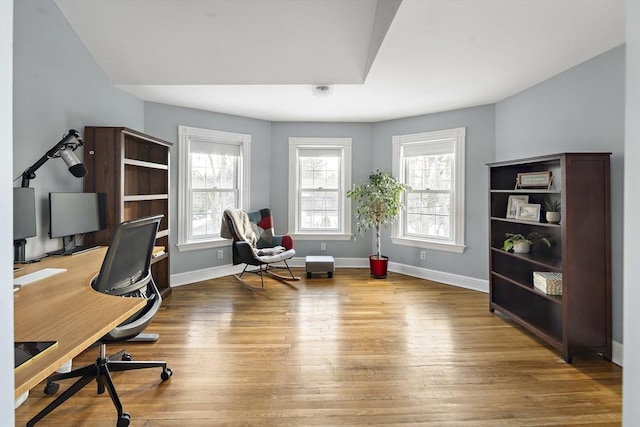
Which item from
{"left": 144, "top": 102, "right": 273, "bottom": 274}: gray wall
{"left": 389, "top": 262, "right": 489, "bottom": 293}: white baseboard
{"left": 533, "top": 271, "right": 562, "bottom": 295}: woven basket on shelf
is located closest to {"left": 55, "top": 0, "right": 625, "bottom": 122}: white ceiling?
{"left": 144, "top": 102, "right": 273, "bottom": 274}: gray wall

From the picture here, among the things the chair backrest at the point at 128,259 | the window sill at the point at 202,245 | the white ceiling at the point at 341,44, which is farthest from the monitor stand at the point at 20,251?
the window sill at the point at 202,245

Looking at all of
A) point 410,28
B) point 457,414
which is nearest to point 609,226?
point 457,414

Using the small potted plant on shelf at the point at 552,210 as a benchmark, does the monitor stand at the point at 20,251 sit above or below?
below

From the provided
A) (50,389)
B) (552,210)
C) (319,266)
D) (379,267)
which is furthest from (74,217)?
(552,210)

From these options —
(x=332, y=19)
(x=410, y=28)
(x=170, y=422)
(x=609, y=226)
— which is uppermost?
(x=332, y=19)

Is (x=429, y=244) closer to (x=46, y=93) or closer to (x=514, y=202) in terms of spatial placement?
(x=514, y=202)

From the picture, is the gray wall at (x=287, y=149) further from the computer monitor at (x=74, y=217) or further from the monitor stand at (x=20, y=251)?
the monitor stand at (x=20, y=251)

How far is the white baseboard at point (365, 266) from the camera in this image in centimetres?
441

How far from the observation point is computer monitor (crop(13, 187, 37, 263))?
7.27 feet

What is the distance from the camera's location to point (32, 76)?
100 inches

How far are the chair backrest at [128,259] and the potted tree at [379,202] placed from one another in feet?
10.6

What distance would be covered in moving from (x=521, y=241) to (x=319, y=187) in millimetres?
3052

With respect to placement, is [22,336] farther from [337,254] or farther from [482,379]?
[337,254]

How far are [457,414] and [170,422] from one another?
1599 mm
